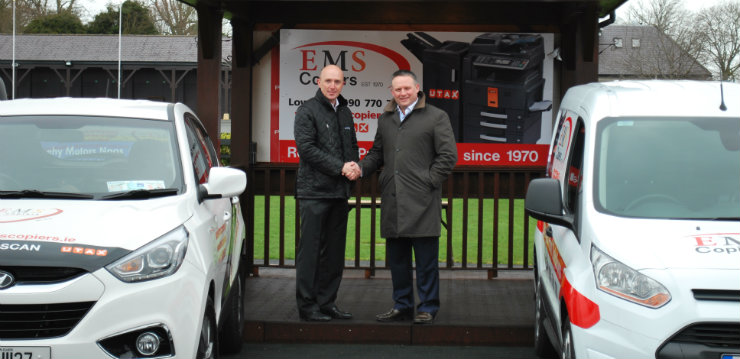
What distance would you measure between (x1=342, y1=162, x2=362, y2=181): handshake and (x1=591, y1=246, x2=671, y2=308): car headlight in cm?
272

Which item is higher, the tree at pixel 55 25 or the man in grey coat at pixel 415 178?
the tree at pixel 55 25

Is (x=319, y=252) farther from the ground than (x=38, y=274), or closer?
closer

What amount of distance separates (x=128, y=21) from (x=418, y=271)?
71564mm

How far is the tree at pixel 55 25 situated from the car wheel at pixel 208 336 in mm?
67626

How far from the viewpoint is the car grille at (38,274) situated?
427 centimetres

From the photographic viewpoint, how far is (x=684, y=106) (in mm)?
5496

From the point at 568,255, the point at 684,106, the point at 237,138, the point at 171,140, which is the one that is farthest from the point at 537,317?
the point at 237,138

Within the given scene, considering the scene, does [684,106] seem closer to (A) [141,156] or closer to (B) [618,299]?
(B) [618,299]

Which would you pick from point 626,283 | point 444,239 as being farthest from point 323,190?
point 444,239

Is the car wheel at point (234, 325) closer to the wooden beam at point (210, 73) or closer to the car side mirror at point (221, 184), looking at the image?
the car side mirror at point (221, 184)

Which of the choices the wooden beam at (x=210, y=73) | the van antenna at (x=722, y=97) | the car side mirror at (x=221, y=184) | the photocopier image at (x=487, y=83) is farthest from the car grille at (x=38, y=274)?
the photocopier image at (x=487, y=83)

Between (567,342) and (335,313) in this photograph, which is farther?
(335,313)

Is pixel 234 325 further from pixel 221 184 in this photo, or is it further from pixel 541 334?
pixel 541 334

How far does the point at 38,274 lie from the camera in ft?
14.0
